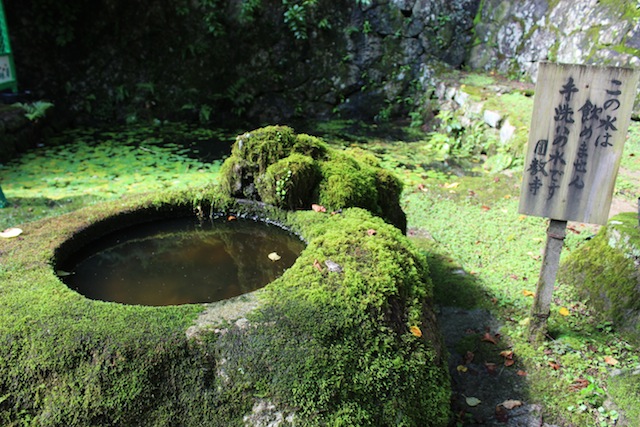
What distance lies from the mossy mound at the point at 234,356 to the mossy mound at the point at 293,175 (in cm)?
82

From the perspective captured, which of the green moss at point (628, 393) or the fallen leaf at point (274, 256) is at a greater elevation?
the fallen leaf at point (274, 256)

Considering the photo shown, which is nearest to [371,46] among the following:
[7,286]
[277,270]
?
[277,270]

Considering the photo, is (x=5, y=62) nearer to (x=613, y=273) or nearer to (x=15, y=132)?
(x=15, y=132)

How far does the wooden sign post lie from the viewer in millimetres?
2820

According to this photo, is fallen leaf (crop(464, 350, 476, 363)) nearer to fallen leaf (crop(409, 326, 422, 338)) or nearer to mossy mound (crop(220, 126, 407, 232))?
fallen leaf (crop(409, 326, 422, 338))

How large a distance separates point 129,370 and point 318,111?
8.67 metres

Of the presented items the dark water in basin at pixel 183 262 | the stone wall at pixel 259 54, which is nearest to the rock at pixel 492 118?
the stone wall at pixel 259 54

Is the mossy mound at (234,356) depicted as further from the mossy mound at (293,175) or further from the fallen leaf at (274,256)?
the mossy mound at (293,175)

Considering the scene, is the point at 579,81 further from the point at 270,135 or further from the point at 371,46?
the point at 371,46

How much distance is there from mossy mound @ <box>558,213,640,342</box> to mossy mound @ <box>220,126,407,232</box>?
1755 millimetres

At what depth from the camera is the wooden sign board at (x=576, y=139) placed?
2.82 metres

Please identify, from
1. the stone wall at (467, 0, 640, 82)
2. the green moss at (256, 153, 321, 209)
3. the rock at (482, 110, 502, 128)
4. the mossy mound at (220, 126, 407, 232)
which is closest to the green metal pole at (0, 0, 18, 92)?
the mossy mound at (220, 126, 407, 232)

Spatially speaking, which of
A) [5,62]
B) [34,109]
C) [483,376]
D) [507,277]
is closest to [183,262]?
[483,376]

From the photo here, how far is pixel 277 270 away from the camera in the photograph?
2.83 m
